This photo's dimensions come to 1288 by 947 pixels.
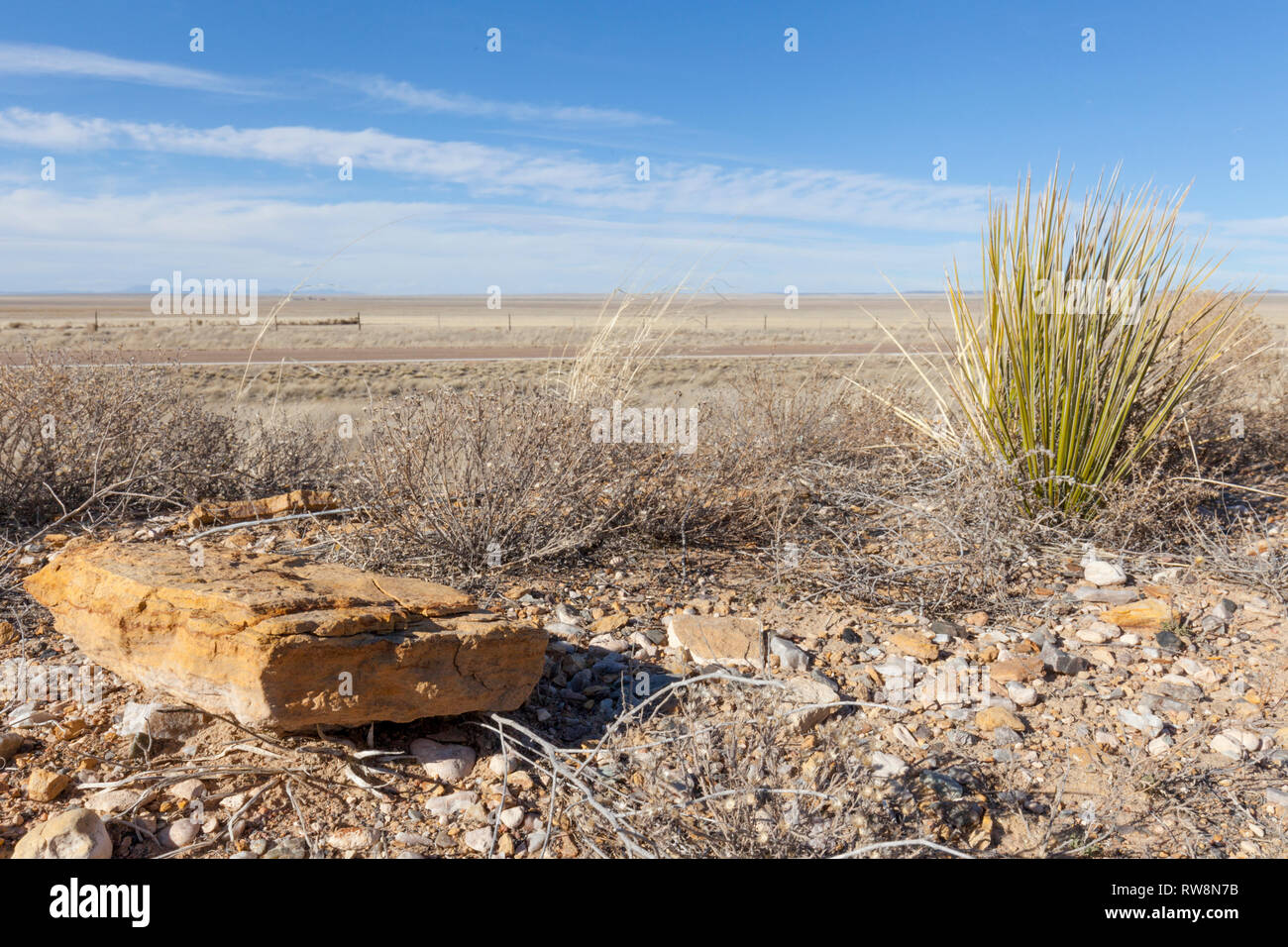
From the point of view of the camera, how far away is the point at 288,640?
2215mm

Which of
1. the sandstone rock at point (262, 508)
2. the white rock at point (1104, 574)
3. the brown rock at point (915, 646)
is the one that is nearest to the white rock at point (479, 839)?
the brown rock at point (915, 646)

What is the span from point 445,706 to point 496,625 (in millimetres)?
264

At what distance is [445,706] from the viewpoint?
8.02ft

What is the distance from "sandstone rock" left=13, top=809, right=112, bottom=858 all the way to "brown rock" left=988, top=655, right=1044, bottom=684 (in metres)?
2.72

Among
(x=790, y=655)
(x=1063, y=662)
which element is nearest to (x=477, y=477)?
(x=790, y=655)

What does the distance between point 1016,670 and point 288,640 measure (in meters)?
2.41

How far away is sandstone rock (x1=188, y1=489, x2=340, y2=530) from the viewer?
4.19 m

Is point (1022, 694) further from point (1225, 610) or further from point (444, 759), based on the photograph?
point (444, 759)

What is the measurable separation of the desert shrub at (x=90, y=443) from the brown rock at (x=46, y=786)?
1.88 metres

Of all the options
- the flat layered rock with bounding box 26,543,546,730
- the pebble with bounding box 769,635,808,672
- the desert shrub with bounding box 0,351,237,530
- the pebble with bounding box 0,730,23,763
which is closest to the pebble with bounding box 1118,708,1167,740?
the pebble with bounding box 769,635,808,672
